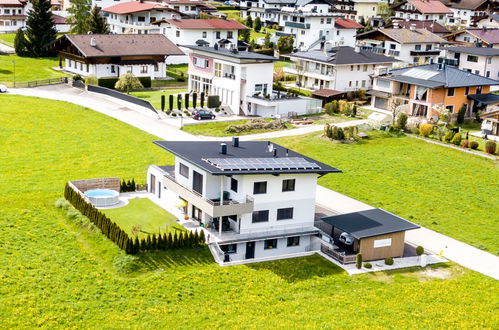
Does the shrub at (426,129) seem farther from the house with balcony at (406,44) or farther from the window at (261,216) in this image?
the house with balcony at (406,44)

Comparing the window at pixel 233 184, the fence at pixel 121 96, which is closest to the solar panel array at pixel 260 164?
the window at pixel 233 184

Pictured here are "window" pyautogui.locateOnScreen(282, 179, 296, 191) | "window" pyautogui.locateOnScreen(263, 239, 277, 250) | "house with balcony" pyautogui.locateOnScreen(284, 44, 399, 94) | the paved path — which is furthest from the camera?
"house with balcony" pyautogui.locateOnScreen(284, 44, 399, 94)

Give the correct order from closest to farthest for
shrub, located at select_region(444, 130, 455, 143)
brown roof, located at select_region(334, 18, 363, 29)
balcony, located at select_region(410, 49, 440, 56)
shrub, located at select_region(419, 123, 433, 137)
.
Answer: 1. shrub, located at select_region(444, 130, 455, 143)
2. shrub, located at select_region(419, 123, 433, 137)
3. balcony, located at select_region(410, 49, 440, 56)
4. brown roof, located at select_region(334, 18, 363, 29)

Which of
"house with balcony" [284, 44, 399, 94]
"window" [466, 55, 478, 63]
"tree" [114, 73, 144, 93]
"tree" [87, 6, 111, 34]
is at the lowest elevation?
"tree" [114, 73, 144, 93]

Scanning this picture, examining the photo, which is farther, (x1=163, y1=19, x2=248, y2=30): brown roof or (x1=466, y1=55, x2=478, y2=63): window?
(x1=163, y1=19, x2=248, y2=30): brown roof

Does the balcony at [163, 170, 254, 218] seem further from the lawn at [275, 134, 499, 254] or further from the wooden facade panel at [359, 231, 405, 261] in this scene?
the lawn at [275, 134, 499, 254]

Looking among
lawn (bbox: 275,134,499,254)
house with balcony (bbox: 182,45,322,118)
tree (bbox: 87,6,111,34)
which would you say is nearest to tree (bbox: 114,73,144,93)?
house with balcony (bbox: 182,45,322,118)

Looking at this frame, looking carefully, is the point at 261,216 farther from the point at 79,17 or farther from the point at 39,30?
the point at 79,17
